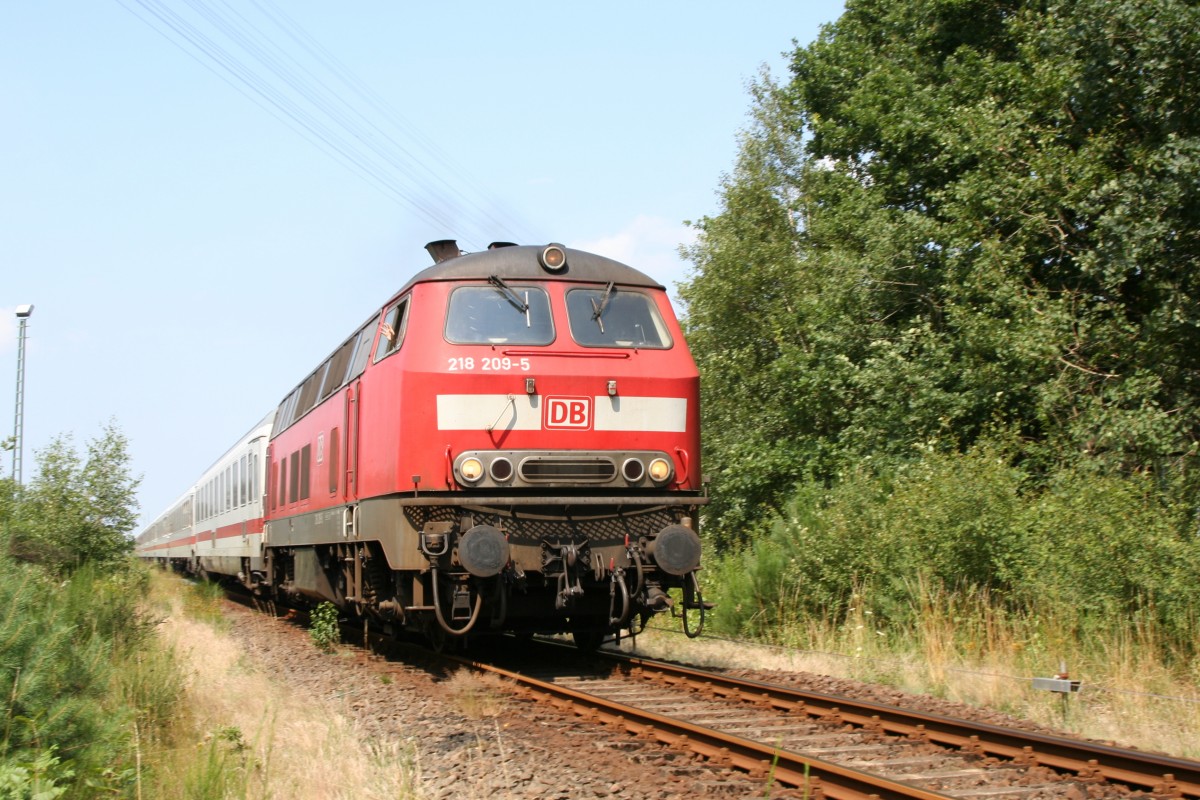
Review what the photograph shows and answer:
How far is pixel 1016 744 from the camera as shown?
6324 millimetres

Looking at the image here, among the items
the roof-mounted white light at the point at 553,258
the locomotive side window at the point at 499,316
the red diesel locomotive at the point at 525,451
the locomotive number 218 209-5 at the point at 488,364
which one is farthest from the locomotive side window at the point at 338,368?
the locomotive number 218 209-5 at the point at 488,364

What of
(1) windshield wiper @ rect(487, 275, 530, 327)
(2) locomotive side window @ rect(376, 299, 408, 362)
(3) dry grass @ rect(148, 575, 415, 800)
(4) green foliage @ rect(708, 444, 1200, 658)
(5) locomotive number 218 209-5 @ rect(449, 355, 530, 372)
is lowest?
(3) dry grass @ rect(148, 575, 415, 800)

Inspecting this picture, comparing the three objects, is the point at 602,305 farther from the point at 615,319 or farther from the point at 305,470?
the point at 305,470

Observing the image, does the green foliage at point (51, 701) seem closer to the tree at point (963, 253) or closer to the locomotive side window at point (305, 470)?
the locomotive side window at point (305, 470)

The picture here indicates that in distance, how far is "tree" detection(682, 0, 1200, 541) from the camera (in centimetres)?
1305

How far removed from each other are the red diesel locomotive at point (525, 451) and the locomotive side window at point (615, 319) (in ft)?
0.05

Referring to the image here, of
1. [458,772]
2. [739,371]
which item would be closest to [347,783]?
[458,772]

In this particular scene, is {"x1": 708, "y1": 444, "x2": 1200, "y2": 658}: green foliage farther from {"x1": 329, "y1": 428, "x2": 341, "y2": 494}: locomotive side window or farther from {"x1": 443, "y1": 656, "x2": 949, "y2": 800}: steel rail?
{"x1": 329, "y1": 428, "x2": 341, "y2": 494}: locomotive side window

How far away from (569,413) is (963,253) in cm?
898

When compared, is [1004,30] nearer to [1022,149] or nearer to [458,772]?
[1022,149]

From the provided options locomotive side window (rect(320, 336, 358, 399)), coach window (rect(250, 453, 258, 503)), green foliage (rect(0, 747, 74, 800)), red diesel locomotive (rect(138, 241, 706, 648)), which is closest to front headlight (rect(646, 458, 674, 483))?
red diesel locomotive (rect(138, 241, 706, 648))

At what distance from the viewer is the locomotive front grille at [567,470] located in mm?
9266

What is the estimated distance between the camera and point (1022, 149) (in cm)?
1550

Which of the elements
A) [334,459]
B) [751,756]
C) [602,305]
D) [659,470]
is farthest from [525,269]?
[751,756]
